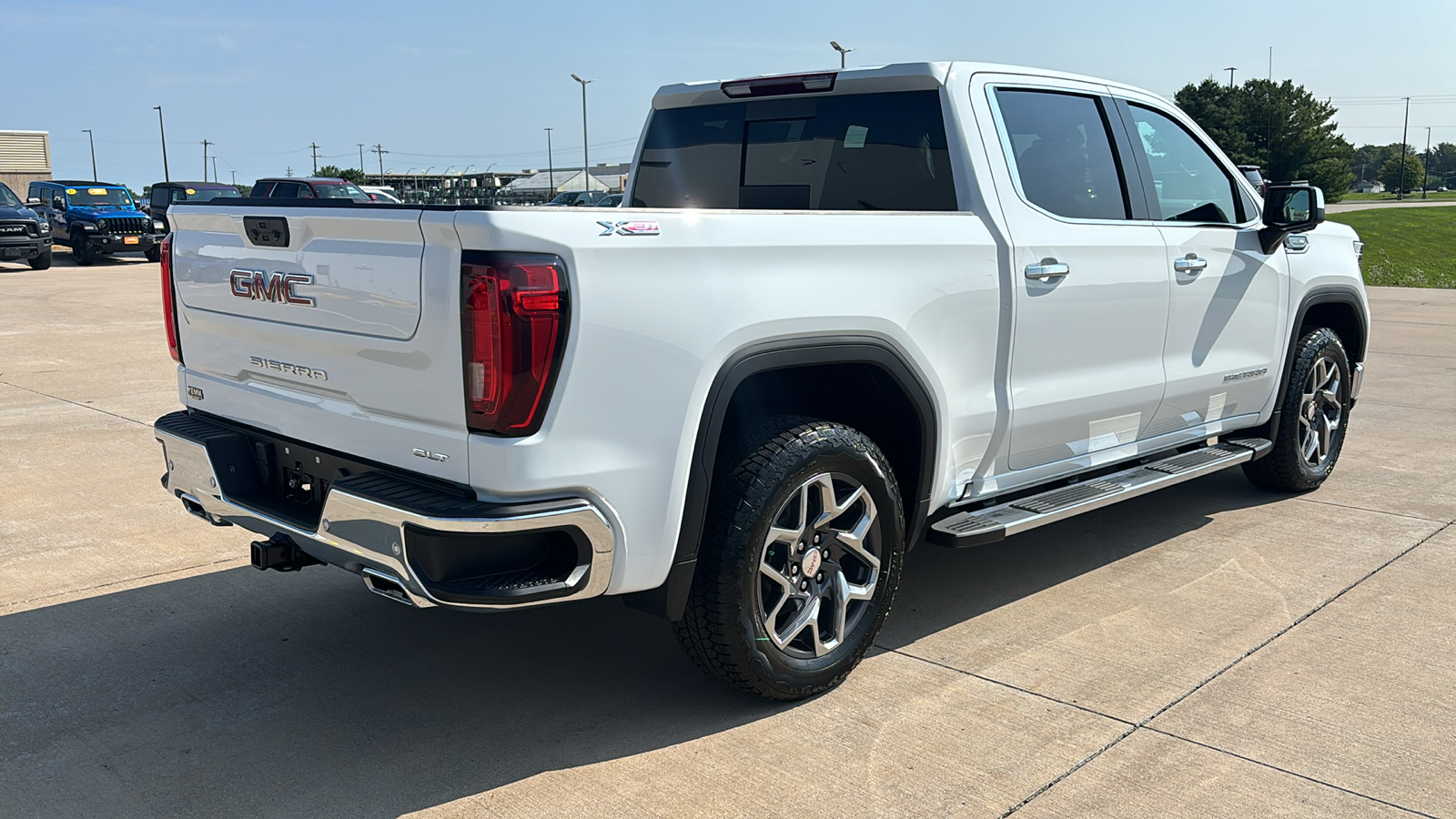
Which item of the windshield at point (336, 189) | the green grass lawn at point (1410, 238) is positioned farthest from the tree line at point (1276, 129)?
the windshield at point (336, 189)

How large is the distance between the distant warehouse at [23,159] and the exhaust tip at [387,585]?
6229 cm

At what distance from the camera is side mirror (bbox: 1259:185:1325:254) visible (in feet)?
17.8

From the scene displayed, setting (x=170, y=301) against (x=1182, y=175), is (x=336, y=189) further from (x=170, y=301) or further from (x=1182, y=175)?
(x=1182, y=175)

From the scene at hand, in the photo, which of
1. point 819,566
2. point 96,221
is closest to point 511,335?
point 819,566

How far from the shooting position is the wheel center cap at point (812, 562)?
3.75 meters

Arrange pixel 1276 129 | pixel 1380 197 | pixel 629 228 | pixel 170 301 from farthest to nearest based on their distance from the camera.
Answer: pixel 1380 197 < pixel 1276 129 < pixel 170 301 < pixel 629 228

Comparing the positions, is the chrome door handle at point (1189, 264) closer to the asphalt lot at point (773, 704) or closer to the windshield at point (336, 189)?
the asphalt lot at point (773, 704)

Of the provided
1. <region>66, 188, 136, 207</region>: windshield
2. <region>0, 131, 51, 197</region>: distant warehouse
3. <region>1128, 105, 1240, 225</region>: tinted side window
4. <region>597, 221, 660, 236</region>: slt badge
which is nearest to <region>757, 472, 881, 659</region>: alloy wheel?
<region>597, 221, 660, 236</region>: slt badge

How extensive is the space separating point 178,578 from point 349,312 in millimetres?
2324

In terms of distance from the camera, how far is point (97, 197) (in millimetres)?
28781

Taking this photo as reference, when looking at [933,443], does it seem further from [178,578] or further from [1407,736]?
[178,578]

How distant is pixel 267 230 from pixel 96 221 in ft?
87.8

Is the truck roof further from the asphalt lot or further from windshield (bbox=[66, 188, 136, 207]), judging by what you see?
windshield (bbox=[66, 188, 136, 207])

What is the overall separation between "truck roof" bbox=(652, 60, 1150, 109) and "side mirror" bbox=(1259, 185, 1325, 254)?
0.89m
